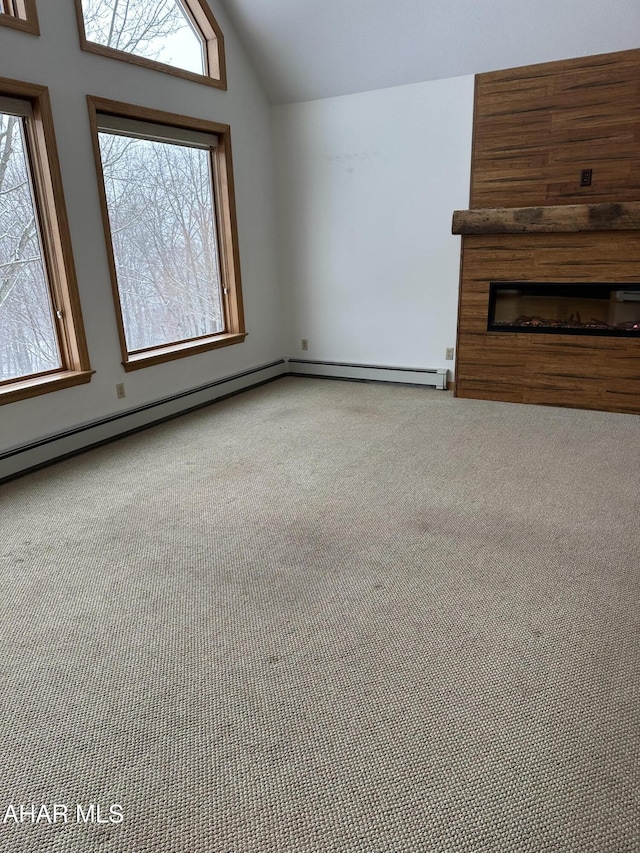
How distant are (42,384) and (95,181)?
1.32 meters

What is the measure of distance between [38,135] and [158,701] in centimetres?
314

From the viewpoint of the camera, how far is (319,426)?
426cm

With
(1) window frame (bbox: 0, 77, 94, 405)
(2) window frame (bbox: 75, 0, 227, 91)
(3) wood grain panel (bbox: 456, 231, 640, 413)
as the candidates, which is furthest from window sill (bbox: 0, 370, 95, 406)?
(3) wood grain panel (bbox: 456, 231, 640, 413)

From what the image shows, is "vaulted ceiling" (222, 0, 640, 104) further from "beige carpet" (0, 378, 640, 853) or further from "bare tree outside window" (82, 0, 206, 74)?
"beige carpet" (0, 378, 640, 853)

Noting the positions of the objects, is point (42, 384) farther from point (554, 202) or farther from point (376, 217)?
point (554, 202)

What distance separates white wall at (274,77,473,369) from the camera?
4.74m

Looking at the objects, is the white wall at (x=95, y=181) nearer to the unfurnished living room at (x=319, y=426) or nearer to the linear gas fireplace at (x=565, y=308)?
the unfurnished living room at (x=319, y=426)

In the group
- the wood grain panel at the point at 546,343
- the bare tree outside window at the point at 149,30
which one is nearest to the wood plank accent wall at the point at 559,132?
the wood grain panel at the point at 546,343

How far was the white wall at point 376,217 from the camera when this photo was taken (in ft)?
15.6

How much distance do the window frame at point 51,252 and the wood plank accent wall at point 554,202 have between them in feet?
9.28

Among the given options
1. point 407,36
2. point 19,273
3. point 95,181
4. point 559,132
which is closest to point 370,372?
point 559,132

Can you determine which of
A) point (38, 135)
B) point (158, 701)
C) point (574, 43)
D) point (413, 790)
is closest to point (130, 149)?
point (38, 135)

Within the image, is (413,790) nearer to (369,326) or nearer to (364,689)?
(364,689)

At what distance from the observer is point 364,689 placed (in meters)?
1.79
